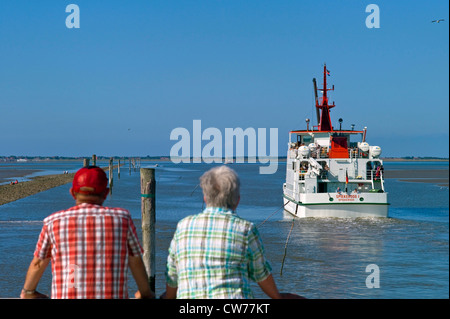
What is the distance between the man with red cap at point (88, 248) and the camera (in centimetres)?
397

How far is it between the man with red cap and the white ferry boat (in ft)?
68.8

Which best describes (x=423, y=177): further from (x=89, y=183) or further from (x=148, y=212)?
(x=89, y=183)

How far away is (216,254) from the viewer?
12.6 feet

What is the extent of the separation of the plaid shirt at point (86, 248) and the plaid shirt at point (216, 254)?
0.51 meters

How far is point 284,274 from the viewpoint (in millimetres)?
14961

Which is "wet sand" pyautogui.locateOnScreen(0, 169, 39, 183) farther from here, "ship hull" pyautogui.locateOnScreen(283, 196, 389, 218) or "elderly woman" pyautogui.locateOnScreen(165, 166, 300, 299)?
"elderly woman" pyautogui.locateOnScreen(165, 166, 300, 299)

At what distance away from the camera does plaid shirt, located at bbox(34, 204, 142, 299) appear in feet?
13.0

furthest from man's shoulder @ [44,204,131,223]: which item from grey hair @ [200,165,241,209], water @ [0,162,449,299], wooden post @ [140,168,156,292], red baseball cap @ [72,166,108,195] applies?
wooden post @ [140,168,156,292]

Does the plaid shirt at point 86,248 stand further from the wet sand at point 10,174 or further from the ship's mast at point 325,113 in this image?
the wet sand at point 10,174

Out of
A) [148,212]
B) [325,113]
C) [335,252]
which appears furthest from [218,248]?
[325,113]

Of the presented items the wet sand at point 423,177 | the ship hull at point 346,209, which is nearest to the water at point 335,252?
the ship hull at point 346,209

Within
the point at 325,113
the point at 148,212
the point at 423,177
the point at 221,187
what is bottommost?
the point at 423,177

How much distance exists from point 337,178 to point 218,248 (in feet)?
82.0
